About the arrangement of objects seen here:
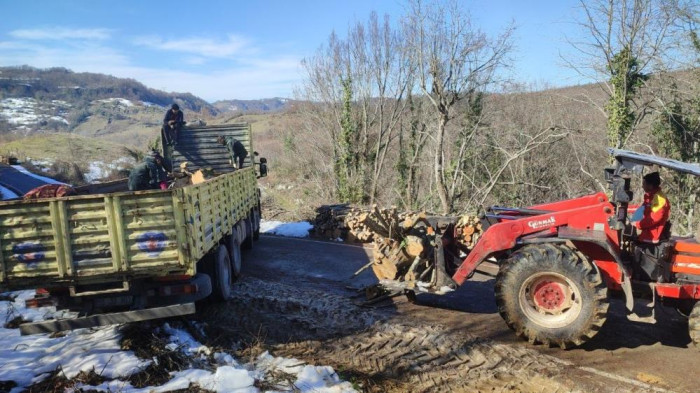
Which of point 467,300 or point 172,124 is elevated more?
point 172,124

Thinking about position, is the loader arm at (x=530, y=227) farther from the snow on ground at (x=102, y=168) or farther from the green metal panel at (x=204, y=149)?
the snow on ground at (x=102, y=168)

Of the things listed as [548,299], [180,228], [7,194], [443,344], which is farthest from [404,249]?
[7,194]

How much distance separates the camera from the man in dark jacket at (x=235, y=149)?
12203 mm

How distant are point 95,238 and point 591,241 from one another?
17.5 feet

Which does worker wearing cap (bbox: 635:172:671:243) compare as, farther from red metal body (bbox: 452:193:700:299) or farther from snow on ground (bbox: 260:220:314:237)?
snow on ground (bbox: 260:220:314:237)

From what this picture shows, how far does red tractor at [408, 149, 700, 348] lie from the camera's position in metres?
4.53

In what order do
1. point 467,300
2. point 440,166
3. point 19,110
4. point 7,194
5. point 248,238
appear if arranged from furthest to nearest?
1. point 19,110
2. point 440,166
3. point 7,194
4. point 248,238
5. point 467,300

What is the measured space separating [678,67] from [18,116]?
329 feet

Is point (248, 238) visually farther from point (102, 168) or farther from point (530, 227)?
point (102, 168)

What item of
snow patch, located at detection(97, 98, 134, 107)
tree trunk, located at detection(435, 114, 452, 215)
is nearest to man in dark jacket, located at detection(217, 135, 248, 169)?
tree trunk, located at detection(435, 114, 452, 215)

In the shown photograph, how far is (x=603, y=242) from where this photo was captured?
464 cm

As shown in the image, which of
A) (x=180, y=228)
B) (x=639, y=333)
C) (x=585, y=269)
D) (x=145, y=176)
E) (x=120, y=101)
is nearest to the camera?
(x=585, y=269)

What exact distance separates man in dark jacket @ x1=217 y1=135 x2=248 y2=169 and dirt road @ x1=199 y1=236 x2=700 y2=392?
5714mm

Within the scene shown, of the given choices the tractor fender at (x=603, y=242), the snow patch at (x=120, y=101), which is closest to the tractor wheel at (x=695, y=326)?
the tractor fender at (x=603, y=242)
